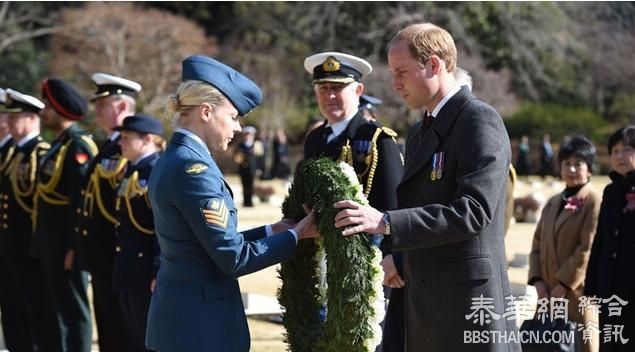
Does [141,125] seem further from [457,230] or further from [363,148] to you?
[457,230]

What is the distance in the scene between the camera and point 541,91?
147ft

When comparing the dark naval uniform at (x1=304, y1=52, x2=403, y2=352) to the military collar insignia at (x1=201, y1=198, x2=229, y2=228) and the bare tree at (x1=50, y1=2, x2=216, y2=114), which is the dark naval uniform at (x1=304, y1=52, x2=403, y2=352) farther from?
the bare tree at (x1=50, y1=2, x2=216, y2=114)

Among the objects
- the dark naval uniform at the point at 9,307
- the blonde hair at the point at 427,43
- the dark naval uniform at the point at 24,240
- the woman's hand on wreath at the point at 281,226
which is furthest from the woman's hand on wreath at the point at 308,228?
the dark naval uniform at the point at 9,307

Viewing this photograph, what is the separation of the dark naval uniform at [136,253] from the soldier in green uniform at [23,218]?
196cm

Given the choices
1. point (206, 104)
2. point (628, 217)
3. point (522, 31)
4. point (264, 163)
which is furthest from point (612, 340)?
point (522, 31)

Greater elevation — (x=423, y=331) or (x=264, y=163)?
(x=264, y=163)

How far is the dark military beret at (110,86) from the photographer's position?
732cm

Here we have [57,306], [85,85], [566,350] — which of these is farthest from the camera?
[85,85]

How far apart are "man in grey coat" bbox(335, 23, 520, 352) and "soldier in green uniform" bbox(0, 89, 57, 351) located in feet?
15.8

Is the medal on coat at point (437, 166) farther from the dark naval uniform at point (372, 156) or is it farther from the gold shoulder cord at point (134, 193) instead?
the gold shoulder cord at point (134, 193)

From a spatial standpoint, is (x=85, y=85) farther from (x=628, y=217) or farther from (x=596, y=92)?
(x=628, y=217)

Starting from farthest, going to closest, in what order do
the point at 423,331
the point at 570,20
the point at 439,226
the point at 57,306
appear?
the point at 570,20 < the point at 57,306 < the point at 423,331 < the point at 439,226

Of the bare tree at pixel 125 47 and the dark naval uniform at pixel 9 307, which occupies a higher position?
the bare tree at pixel 125 47

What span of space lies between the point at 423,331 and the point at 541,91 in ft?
137
